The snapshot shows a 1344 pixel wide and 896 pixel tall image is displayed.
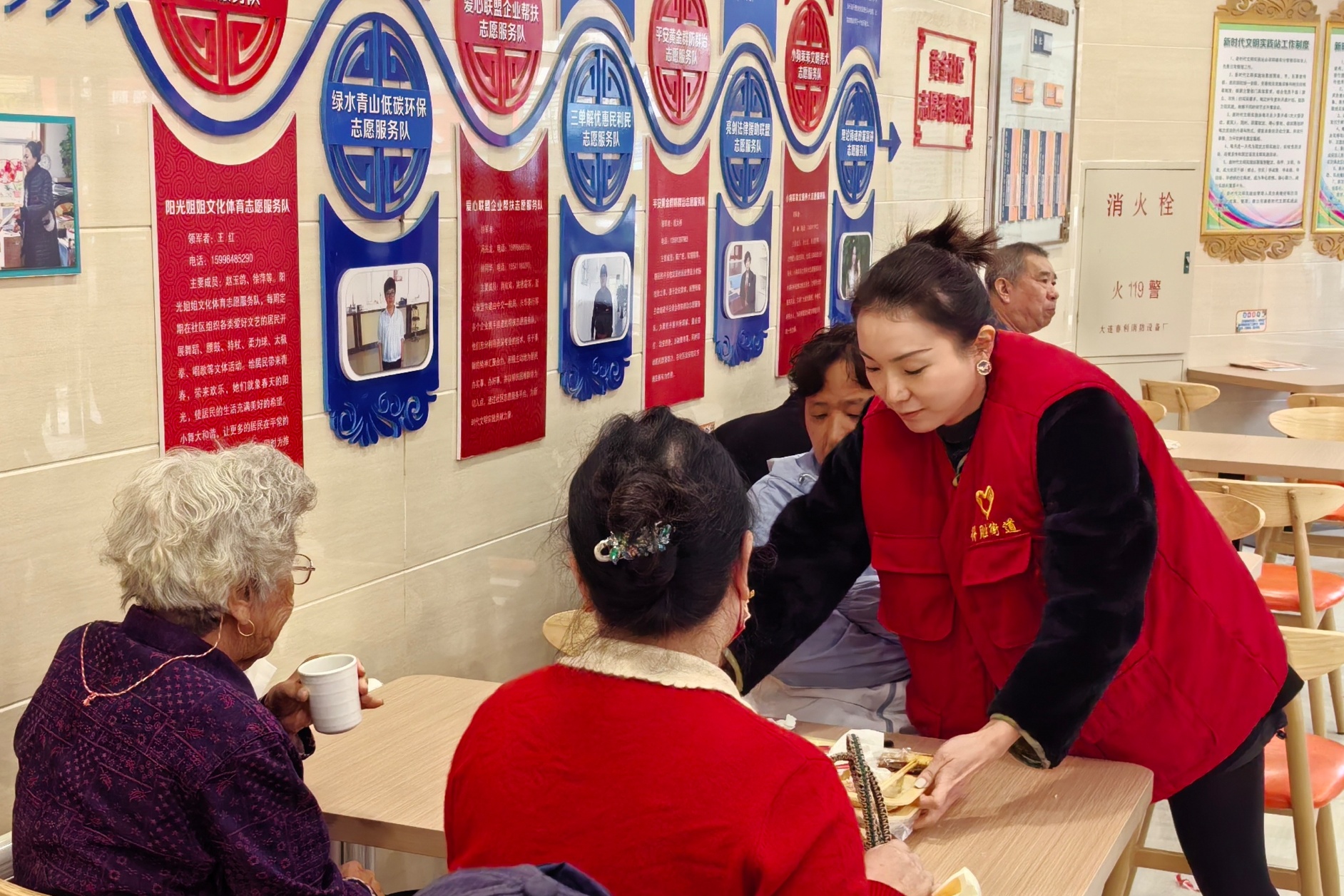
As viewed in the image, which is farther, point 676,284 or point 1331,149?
point 1331,149

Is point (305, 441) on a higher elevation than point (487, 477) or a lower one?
higher

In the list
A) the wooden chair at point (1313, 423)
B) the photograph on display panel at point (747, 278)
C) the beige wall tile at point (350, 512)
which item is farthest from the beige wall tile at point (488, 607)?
the wooden chair at point (1313, 423)

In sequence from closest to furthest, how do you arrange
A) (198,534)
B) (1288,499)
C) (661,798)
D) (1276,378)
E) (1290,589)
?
(661,798) → (198,534) → (1288,499) → (1290,589) → (1276,378)

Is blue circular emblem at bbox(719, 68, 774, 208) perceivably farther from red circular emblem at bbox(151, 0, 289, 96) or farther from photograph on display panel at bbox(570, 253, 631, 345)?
red circular emblem at bbox(151, 0, 289, 96)

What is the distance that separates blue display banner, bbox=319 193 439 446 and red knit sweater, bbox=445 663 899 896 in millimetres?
1397

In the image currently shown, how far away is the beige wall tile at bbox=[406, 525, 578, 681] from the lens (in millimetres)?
2854

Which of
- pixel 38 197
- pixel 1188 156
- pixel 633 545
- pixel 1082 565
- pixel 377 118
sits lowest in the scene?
pixel 1082 565

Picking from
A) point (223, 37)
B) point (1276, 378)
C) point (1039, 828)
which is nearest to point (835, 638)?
point (1039, 828)

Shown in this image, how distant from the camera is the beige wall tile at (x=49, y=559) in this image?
196 cm

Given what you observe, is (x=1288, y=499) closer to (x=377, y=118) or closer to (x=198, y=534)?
(x=377, y=118)

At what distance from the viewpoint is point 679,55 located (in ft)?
A: 11.9

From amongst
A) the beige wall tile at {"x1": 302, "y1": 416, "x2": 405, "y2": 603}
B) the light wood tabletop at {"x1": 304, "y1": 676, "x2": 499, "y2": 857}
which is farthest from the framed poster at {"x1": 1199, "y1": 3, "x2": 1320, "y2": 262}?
the light wood tabletop at {"x1": 304, "y1": 676, "x2": 499, "y2": 857}

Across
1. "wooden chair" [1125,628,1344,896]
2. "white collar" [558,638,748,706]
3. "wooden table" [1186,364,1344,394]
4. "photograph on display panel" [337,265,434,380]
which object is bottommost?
"wooden chair" [1125,628,1344,896]

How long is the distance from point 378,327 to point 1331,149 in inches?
257
